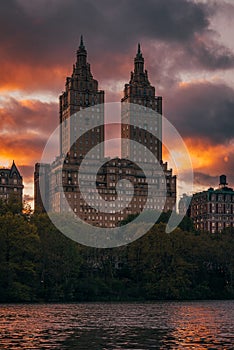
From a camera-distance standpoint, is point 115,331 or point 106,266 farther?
point 106,266

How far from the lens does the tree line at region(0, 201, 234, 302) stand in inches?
5438

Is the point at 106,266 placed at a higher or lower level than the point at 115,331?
higher

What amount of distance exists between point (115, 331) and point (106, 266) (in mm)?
94628

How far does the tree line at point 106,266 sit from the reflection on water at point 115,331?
140 ft

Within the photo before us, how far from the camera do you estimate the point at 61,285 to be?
145 meters

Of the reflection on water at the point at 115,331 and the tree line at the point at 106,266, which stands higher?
the tree line at the point at 106,266

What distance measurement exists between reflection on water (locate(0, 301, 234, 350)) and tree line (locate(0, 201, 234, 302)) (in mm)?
42817

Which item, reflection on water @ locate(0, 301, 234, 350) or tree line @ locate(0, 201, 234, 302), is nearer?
reflection on water @ locate(0, 301, 234, 350)

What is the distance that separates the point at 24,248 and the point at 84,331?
6896 cm

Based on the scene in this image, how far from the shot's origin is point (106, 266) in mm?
164750

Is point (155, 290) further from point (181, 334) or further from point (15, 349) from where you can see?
point (15, 349)

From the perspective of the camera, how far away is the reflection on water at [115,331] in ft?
192

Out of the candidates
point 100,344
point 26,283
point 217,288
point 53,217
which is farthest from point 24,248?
point 100,344

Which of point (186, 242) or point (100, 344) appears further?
point (186, 242)
